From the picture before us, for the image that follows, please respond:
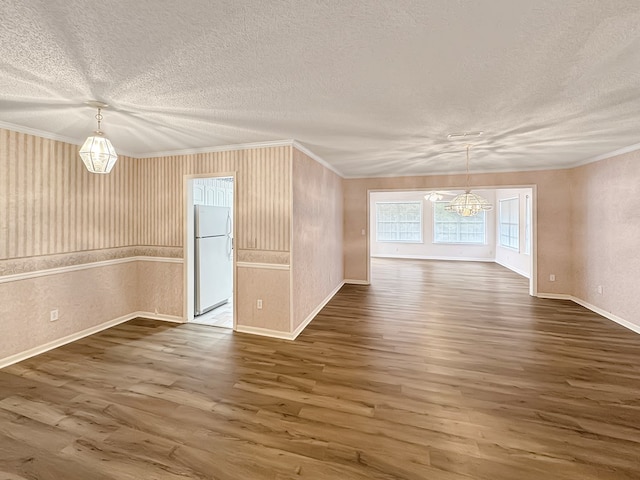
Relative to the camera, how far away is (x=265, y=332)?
3.76 m

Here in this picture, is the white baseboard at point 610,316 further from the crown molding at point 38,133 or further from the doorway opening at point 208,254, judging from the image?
the crown molding at point 38,133

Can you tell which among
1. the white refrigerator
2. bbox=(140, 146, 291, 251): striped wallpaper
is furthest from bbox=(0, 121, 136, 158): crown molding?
the white refrigerator

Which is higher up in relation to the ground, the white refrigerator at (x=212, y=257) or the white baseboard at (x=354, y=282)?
the white refrigerator at (x=212, y=257)

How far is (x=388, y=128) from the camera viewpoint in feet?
10.2

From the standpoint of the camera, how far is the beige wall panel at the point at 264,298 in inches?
144

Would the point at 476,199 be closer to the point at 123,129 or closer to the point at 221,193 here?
the point at 221,193

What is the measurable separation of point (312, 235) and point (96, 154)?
2758mm

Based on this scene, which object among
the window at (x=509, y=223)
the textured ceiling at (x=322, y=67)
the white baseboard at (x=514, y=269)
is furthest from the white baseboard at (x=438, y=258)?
the textured ceiling at (x=322, y=67)

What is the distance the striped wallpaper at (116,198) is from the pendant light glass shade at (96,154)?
1.35 m

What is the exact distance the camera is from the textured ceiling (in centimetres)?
138

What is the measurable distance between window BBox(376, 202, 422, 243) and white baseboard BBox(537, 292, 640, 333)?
5676mm

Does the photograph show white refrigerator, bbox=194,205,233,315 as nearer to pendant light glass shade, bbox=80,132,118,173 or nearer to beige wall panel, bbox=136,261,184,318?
beige wall panel, bbox=136,261,184,318

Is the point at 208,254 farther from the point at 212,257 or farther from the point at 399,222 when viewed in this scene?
the point at 399,222

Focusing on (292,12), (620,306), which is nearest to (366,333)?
(292,12)
